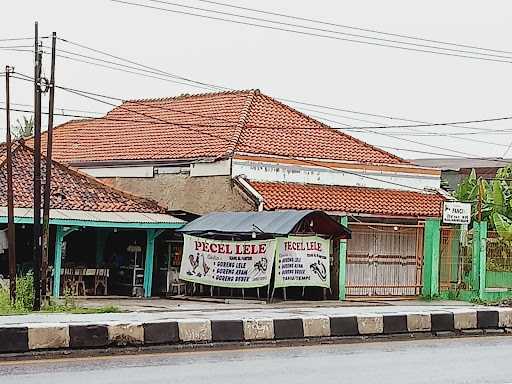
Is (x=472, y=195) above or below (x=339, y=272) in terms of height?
above

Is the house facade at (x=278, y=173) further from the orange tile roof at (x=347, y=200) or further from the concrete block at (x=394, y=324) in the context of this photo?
the concrete block at (x=394, y=324)

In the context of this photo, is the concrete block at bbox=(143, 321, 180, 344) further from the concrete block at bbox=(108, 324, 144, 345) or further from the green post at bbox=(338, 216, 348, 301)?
the green post at bbox=(338, 216, 348, 301)

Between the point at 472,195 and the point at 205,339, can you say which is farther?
the point at 472,195

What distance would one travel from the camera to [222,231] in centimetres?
2422

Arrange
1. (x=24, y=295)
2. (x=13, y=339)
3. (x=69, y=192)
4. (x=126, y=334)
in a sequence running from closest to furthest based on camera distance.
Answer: (x=13, y=339) < (x=126, y=334) < (x=24, y=295) < (x=69, y=192)

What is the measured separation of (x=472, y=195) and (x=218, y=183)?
359 inches

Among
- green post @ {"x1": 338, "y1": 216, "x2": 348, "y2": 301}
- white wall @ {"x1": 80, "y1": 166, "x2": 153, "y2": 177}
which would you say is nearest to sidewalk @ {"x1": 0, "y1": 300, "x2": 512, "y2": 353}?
green post @ {"x1": 338, "y1": 216, "x2": 348, "y2": 301}

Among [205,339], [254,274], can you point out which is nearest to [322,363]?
[205,339]

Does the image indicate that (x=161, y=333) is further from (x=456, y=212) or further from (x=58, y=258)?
(x=456, y=212)

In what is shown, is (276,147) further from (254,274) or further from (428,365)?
(428,365)

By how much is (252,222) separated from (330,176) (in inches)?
200

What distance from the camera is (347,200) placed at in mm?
27031

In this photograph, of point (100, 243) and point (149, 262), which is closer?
point (149, 262)

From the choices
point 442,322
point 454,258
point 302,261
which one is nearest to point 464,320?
point 442,322
